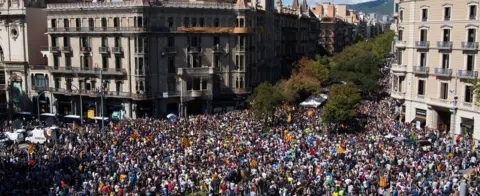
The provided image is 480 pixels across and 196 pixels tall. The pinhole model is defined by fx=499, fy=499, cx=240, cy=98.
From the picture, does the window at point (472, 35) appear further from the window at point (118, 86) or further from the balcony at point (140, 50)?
the window at point (118, 86)

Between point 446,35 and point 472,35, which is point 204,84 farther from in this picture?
point 472,35

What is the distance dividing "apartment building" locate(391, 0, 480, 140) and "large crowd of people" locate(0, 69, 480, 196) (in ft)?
8.81

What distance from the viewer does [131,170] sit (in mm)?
34188

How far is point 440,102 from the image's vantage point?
47.9m

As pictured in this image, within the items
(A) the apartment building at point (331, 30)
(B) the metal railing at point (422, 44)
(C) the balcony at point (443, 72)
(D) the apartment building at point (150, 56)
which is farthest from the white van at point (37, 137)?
(A) the apartment building at point (331, 30)

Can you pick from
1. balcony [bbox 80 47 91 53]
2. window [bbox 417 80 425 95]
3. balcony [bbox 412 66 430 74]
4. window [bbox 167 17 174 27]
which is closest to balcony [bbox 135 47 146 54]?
window [bbox 167 17 174 27]

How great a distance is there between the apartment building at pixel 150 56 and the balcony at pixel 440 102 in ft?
80.6

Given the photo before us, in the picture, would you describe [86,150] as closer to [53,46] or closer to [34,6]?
[53,46]

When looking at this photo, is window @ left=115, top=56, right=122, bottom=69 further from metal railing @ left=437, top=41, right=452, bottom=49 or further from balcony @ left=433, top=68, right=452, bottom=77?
metal railing @ left=437, top=41, right=452, bottom=49

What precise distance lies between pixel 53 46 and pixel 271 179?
44000 millimetres

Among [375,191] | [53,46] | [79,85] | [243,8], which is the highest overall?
[243,8]

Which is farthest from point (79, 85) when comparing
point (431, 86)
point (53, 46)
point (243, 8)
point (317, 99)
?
point (431, 86)

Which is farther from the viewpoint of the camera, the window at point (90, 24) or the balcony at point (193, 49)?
the window at point (90, 24)

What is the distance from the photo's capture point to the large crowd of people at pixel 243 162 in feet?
102
